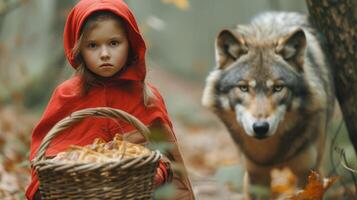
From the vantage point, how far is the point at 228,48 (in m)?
5.84

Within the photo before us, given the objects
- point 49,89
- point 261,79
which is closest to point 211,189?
point 261,79

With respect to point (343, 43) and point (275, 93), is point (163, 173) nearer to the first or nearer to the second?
point (343, 43)

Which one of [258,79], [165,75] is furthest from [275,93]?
[165,75]

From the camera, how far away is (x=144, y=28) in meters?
8.41

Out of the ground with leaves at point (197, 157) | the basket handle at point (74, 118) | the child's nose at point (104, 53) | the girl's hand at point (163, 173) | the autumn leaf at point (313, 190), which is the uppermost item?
the child's nose at point (104, 53)

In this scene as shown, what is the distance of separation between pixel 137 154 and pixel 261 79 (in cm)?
267

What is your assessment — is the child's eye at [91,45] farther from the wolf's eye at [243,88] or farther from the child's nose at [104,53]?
the wolf's eye at [243,88]

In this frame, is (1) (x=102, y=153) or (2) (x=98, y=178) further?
(1) (x=102, y=153)

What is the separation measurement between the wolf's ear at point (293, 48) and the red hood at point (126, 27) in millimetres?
2246

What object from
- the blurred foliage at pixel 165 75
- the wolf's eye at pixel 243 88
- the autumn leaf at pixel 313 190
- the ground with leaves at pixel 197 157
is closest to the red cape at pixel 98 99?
the ground with leaves at pixel 197 157

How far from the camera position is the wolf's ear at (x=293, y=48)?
5617 millimetres

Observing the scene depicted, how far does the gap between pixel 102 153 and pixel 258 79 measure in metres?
2.74


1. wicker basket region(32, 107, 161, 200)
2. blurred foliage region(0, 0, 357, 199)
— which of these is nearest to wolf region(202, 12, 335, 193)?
blurred foliage region(0, 0, 357, 199)

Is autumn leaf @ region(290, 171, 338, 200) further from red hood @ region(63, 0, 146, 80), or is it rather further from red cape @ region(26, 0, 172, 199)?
red hood @ region(63, 0, 146, 80)
